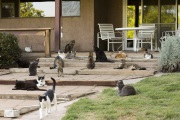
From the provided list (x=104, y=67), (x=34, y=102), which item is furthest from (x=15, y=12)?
(x=34, y=102)

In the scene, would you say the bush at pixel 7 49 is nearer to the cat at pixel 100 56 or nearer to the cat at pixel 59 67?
the cat at pixel 59 67

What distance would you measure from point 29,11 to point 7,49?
4005 millimetres

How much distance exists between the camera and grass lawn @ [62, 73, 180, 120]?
639 centimetres

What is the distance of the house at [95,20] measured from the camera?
15909mm

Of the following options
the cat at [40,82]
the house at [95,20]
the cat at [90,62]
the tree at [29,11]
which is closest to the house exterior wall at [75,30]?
the house at [95,20]

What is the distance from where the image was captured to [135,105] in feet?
22.9

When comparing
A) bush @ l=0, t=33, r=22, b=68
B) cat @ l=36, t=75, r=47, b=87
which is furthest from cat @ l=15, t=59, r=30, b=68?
cat @ l=36, t=75, r=47, b=87

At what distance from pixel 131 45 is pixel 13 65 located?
505cm

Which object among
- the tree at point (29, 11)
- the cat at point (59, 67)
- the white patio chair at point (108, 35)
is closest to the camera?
the cat at point (59, 67)

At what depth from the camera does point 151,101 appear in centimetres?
728

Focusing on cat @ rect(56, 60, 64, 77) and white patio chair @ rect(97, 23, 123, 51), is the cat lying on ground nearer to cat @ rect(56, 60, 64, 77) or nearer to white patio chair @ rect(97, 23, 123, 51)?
cat @ rect(56, 60, 64, 77)

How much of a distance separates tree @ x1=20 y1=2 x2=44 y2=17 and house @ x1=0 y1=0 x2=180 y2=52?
166 millimetres

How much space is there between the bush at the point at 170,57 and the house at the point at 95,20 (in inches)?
177

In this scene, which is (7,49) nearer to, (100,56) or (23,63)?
(23,63)
